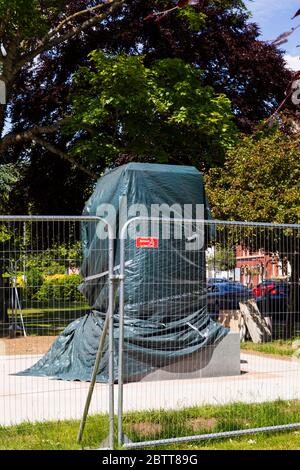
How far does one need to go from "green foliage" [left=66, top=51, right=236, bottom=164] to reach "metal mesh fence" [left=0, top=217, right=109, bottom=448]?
9680mm

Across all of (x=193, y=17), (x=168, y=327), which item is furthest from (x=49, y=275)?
(x=193, y=17)

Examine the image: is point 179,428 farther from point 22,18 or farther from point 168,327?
point 22,18

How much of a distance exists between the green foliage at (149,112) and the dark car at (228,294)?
10.4 meters

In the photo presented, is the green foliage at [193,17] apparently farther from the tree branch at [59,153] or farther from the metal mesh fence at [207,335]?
the metal mesh fence at [207,335]

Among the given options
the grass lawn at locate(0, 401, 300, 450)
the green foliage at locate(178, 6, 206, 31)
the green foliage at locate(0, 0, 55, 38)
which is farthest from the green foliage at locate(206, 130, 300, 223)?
the grass lawn at locate(0, 401, 300, 450)

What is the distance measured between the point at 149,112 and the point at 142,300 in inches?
384

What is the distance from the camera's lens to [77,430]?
6785 mm

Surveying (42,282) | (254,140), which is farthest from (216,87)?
(42,282)

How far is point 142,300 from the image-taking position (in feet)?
34.1

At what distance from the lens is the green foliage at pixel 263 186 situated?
15.8m

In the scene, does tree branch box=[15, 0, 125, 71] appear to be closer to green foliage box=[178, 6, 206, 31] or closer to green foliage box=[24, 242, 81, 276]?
green foliage box=[178, 6, 206, 31]
